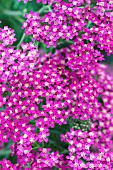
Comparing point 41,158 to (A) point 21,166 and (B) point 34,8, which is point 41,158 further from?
(B) point 34,8

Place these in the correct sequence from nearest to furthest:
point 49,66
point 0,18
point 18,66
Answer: point 18,66
point 49,66
point 0,18

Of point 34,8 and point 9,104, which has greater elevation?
point 34,8

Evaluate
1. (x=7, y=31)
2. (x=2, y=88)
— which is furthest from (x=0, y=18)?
(x=2, y=88)

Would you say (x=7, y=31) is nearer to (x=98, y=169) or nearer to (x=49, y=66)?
(x=49, y=66)

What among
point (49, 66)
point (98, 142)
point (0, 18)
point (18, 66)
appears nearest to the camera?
point (18, 66)

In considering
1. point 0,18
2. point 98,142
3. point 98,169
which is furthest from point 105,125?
point 0,18

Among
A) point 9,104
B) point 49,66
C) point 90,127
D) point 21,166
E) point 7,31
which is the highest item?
point 7,31

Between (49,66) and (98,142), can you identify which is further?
(98,142)
